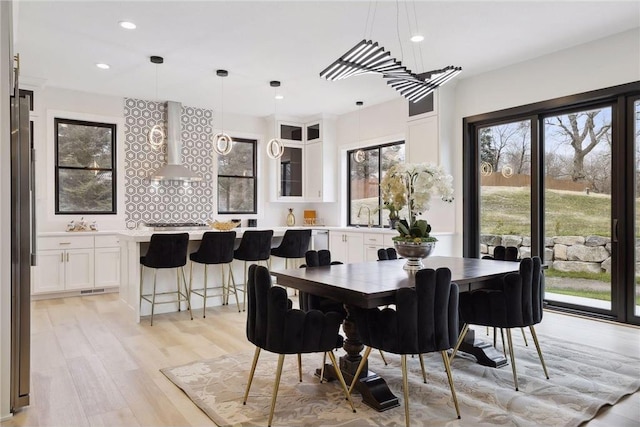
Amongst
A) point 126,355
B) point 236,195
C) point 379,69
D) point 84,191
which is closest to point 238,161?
point 236,195

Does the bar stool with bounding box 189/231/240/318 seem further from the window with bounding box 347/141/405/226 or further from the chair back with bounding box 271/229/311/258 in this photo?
the window with bounding box 347/141/405/226

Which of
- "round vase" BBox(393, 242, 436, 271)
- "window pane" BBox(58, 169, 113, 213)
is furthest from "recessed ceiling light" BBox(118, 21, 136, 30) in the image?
"round vase" BBox(393, 242, 436, 271)

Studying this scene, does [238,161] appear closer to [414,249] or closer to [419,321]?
[414,249]

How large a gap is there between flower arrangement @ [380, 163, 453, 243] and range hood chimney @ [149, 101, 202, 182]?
4475 millimetres

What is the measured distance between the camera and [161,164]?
6973mm

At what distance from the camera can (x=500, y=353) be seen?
11.1 ft

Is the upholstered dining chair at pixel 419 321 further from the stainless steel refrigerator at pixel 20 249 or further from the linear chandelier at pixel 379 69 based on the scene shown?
the stainless steel refrigerator at pixel 20 249

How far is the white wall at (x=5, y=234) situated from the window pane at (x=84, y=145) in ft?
14.4

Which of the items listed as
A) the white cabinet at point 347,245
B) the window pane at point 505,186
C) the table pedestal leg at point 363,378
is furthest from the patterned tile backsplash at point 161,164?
the table pedestal leg at point 363,378

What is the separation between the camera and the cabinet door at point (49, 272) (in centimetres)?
568

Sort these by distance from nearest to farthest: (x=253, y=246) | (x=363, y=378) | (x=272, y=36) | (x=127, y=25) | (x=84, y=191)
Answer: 1. (x=363, y=378)
2. (x=127, y=25)
3. (x=272, y=36)
4. (x=253, y=246)
5. (x=84, y=191)

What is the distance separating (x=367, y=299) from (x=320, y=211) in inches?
240

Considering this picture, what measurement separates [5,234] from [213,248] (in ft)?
8.08

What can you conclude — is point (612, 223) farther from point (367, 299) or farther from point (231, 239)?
point (231, 239)
